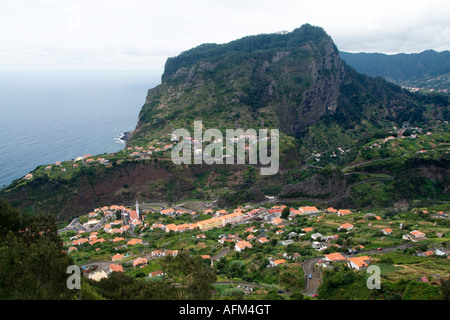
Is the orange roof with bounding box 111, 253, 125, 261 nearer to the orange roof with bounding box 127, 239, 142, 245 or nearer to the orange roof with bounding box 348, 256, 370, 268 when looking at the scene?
the orange roof with bounding box 127, 239, 142, 245

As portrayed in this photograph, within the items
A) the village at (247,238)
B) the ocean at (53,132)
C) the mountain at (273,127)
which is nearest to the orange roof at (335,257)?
the village at (247,238)

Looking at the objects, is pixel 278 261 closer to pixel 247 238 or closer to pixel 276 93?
pixel 247 238

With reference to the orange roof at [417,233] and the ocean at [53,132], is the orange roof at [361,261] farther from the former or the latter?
the ocean at [53,132]

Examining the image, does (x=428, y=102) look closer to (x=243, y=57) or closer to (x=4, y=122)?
(x=243, y=57)

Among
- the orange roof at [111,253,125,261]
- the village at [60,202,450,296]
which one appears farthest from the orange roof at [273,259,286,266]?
the orange roof at [111,253,125,261]

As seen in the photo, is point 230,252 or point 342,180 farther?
point 342,180
